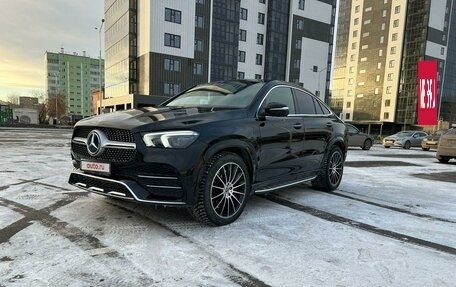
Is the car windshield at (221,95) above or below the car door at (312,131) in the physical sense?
above

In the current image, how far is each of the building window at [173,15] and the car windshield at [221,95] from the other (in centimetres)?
3901

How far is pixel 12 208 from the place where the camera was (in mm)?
4570

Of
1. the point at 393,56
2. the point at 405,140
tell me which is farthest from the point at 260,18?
the point at 393,56

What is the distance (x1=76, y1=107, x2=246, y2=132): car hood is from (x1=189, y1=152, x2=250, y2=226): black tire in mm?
460

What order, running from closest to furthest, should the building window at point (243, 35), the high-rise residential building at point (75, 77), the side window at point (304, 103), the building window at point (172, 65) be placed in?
the side window at point (304, 103)
the building window at point (172, 65)
the building window at point (243, 35)
the high-rise residential building at point (75, 77)

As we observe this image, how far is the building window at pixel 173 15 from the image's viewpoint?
41562 mm

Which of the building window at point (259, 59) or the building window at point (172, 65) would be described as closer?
the building window at point (172, 65)

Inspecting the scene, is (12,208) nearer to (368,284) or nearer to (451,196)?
(368,284)

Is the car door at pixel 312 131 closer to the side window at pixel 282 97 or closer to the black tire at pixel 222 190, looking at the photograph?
A: the side window at pixel 282 97

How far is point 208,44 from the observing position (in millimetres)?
46125

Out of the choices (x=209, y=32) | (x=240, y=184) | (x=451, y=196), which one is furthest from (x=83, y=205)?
(x=209, y=32)

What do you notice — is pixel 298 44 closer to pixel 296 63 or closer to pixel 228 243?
pixel 296 63

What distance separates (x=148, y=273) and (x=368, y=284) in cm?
177


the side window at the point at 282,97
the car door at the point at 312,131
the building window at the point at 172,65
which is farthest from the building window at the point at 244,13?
the side window at the point at 282,97
